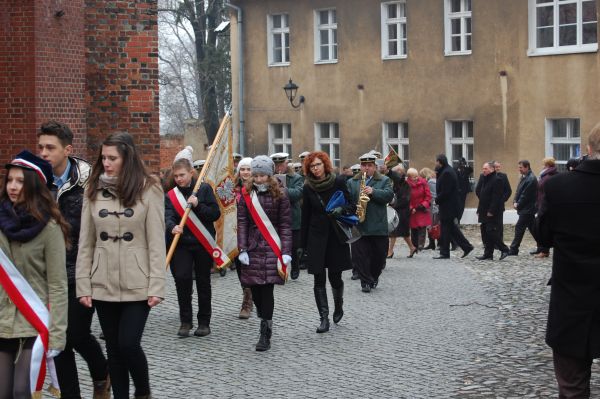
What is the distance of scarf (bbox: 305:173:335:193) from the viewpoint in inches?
487

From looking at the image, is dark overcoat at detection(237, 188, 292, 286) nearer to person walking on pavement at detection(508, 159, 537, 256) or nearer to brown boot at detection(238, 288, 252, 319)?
brown boot at detection(238, 288, 252, 319)

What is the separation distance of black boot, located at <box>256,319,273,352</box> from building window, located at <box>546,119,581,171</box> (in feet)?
69.5

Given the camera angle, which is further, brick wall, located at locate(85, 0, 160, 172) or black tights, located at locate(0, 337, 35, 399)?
brick wall, located at locate(85, 0, 160, 172)

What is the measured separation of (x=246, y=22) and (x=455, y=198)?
19028 mm

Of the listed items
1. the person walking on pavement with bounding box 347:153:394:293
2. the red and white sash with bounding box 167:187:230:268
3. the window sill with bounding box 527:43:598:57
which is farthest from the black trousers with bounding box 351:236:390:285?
the window sill with bounding box 527:43:598:57

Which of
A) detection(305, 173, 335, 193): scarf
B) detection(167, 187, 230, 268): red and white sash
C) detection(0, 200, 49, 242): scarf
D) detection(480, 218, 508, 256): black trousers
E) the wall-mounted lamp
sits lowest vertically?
detection(480, 218, 508, 256): black trousers

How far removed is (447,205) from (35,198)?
1528cm

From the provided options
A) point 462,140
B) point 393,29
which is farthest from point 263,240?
point 393,29

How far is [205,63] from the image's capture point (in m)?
46.7

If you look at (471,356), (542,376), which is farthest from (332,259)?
(542,376)

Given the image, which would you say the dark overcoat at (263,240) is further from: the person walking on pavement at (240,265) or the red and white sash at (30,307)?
the red and white sash at (30,307)

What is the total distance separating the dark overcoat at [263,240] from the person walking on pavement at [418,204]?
37.5ft

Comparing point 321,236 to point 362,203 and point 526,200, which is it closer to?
point 362,203

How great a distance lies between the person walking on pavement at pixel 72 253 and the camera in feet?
24.9
